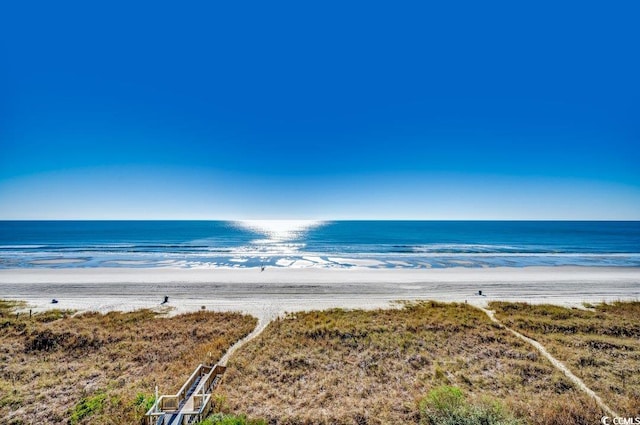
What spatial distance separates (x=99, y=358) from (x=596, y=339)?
26.4 m

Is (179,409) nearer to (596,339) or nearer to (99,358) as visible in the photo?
(99,358)

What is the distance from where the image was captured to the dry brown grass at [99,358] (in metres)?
9.17

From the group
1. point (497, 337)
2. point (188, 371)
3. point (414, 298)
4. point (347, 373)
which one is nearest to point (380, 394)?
point (347, 373)

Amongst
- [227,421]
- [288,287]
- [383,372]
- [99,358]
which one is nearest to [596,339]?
[383,372]

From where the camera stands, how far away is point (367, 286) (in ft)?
91.9

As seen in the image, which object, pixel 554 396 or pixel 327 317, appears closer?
pixel 554 396

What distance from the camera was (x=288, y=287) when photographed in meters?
26.9

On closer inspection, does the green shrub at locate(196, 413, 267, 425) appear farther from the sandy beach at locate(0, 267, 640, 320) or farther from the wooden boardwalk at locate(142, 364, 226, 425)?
the sandy beach at locate(0, 267, 640, 320)

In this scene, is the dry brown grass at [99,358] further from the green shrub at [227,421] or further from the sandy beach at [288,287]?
the sandy beach at [288,287]

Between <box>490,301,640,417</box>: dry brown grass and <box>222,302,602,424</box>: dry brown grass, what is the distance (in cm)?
123

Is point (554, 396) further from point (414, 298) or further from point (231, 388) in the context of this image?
point (414, 298)

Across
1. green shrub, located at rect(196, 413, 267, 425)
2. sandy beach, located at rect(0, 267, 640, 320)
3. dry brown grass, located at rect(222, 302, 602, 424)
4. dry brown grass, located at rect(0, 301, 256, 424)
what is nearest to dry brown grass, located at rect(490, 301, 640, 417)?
dry brown grass, located at rect(222, 302, 602, 424)

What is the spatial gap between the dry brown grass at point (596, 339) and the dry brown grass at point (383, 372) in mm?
1232

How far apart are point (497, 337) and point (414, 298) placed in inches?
364
